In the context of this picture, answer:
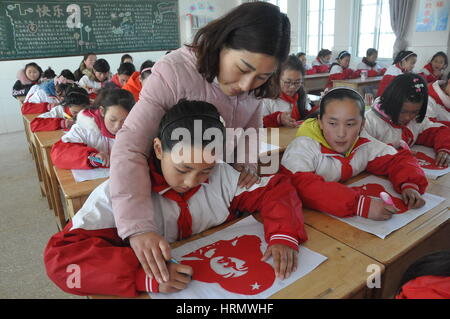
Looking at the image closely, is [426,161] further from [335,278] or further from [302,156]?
[335,278]

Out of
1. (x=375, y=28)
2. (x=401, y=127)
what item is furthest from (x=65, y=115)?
(x=375, y=28)

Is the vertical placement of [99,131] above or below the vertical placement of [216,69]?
below

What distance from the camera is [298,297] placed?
743 millimetres

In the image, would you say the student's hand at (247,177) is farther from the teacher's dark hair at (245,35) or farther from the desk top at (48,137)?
the desk top at (48,137)

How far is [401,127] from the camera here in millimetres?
1816

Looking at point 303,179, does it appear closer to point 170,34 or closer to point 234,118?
point 234,118

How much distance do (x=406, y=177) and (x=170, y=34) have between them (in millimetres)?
6381

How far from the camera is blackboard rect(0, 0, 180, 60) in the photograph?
5.32 metres

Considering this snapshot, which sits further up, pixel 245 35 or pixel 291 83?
pixel 245 35

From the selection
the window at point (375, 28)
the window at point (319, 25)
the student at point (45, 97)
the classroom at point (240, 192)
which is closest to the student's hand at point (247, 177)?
the classroom at point (240, 192)

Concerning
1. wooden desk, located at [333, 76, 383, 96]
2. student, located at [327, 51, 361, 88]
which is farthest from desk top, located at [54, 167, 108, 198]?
student, located at [327, 51, 361, 88]

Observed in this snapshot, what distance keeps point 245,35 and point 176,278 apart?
2.00ft

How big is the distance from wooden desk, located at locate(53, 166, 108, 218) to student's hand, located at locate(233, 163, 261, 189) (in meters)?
0.68
